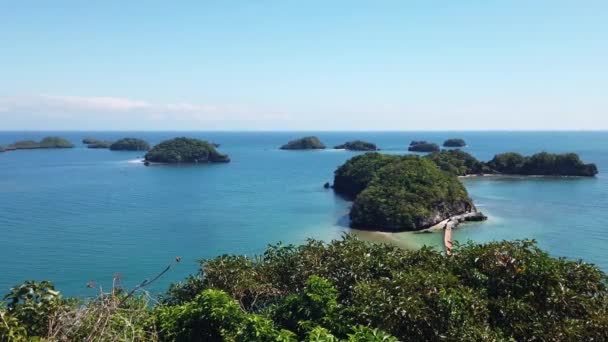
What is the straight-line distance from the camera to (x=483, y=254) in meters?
11.0

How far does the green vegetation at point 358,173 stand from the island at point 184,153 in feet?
151

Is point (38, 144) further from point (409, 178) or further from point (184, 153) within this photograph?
point (409, 178)

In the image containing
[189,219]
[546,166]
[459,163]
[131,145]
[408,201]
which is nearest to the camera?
[408,201]

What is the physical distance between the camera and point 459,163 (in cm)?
7688

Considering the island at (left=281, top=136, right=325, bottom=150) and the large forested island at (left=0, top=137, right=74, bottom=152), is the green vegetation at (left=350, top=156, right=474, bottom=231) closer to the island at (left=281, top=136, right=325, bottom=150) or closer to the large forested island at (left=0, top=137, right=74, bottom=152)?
the island at (left=281, top=136, right=325, bottom=150)

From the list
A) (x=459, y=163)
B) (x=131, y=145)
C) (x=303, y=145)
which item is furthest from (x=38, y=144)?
(x=459, y=163)

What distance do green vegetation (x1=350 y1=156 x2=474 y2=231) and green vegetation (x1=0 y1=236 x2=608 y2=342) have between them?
1103 inches

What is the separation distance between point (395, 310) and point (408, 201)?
111 feet

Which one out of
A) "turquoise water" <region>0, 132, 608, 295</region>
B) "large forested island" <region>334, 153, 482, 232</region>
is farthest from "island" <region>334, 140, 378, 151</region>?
"large forested island" <region>334, 153, 482, 232</region>

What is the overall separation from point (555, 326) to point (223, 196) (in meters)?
50.8

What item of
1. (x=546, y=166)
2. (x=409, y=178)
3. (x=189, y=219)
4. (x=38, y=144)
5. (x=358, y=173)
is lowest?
(x=189, y=219)

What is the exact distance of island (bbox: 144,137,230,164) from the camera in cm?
9850

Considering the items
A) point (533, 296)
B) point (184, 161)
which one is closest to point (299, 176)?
point (184, 161)

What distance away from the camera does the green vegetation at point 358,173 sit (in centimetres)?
5750
